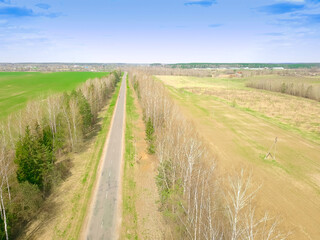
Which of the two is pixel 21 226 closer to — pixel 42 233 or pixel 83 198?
pixel 42 233

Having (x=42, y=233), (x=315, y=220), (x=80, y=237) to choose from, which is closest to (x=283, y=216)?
(x=315, y=220)

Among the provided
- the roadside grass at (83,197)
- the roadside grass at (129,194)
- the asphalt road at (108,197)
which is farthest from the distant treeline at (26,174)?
A: the roadside grass at (129,194)

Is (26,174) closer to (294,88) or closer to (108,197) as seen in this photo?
(108,197)

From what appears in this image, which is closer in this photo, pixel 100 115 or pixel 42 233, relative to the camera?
pixel 42 233

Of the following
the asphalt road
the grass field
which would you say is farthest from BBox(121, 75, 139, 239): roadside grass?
the grass field

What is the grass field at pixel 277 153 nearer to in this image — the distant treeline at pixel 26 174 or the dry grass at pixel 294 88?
the distant treeline at pixel 26 174

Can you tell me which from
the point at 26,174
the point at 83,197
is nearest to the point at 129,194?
the point at 83,197

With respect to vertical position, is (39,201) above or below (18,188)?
below
